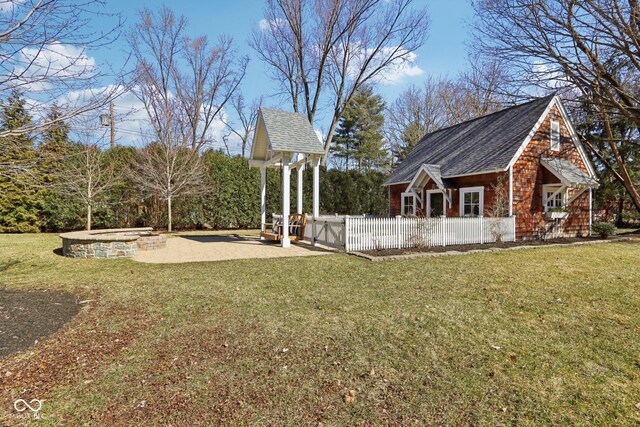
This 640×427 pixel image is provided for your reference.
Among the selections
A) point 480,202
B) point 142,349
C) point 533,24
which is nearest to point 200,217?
point 480,202

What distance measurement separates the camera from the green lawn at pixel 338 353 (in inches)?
99.4

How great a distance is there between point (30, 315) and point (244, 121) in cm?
3326

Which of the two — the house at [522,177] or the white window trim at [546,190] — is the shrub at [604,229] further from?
the white window trim at [546,190]

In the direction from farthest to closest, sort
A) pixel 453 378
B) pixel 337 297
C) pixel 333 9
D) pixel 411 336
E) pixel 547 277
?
pixel 333 9 → pixel 547 277 → pixel 337 297 → pixel 411 336 → pixel 453 378

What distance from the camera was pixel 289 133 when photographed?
1155 centimetres

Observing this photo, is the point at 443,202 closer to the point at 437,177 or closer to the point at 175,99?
the point at 437,177

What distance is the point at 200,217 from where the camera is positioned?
60.0 ft

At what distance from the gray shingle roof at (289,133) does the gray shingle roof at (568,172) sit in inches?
386

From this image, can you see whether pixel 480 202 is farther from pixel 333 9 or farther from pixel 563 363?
pixel 333 9

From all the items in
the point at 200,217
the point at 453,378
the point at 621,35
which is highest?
the point at 621,35

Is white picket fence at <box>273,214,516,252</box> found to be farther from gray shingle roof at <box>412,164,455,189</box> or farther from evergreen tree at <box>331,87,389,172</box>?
evergreen tree at <box>331,87,389,172</box>

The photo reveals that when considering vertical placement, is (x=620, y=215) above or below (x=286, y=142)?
below

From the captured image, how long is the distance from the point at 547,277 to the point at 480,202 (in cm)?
736

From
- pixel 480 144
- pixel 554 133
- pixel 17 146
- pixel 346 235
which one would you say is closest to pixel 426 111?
pixel 480 144
